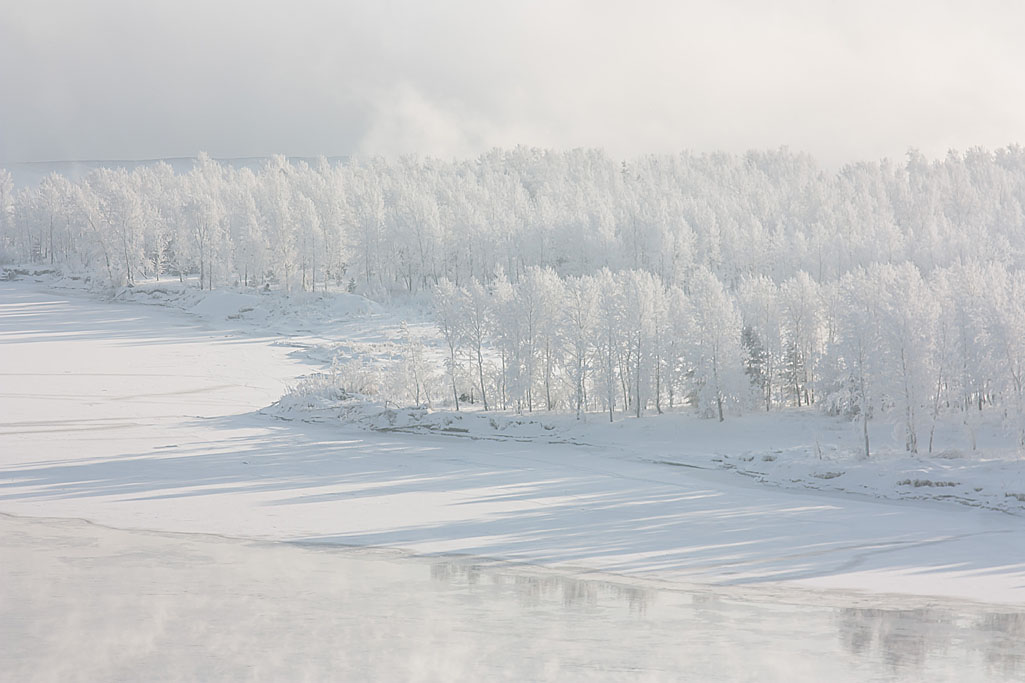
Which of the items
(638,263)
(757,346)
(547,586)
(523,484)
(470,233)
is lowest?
(547,586)

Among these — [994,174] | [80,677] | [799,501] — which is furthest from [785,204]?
[80,677]

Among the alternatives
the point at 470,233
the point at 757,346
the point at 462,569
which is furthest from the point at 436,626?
the point at 470,233

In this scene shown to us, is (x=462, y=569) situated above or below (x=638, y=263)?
below

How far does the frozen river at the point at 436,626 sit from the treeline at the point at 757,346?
22.3m

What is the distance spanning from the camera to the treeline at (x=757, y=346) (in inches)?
1633

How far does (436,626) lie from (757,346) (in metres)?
38.5

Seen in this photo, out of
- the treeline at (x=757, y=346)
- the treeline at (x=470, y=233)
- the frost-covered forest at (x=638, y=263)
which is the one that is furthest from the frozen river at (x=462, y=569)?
the treeline at (x=470, y=233)

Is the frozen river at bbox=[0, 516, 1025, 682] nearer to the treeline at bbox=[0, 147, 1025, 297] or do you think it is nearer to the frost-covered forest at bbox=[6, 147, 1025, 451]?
the frost-covered forest at bbox=[6, 147, 1025, 451]

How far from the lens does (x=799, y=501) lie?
34.0 metres

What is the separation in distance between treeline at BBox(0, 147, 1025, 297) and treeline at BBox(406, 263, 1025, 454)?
3061 cm

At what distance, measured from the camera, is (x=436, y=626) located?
18953 millimetres

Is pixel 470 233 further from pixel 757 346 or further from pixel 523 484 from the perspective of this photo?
pixel 523 484

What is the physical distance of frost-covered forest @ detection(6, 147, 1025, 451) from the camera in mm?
44656

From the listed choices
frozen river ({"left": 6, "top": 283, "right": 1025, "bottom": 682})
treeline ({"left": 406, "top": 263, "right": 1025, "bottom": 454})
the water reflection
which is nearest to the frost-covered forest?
treeline ({"left": 406, "top": 263, "right": 1025, "bottom": 454})
